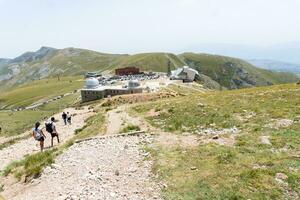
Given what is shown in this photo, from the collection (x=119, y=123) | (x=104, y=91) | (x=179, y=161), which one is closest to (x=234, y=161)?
(x=179, y=161)

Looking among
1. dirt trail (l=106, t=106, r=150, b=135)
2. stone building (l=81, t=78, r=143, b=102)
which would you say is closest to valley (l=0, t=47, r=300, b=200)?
dirt trail (l=106, t=106, r=150, b=135)

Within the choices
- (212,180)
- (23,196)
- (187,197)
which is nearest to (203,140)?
(212,180)

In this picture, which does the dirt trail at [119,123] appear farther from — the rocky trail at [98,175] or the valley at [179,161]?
the rocky trail at [98,175]

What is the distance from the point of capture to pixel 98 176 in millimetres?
23797

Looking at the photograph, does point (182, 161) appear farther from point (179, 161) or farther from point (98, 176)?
point (98, 176)

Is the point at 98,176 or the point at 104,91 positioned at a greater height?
the point at 98,176

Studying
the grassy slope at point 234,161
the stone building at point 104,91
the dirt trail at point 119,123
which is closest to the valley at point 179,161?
the grassy slope at point 234,161

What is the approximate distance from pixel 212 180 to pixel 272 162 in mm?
4428

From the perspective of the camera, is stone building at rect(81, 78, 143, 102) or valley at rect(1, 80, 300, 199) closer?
valley at rect(1, 80, 300, 199)

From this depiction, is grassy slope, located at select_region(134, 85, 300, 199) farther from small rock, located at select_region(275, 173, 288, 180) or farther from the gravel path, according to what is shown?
the gravel path

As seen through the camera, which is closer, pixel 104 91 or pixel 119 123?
pixel 119 123

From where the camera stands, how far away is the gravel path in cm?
2120

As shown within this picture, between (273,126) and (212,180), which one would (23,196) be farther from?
(273,126)

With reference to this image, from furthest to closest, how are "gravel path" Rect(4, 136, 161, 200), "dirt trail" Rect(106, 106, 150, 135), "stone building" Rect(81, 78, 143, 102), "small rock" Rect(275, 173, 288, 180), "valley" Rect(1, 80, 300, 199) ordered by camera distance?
"stone building" Rect(81, 78, 143, 102)
"dirt trail" Rect(106, 106, 150, 135)
"gravel path" Rect(4, 136, 161, 200)
"small rock" Rect(275, 173, 288, 180)
"valley" Rect(1, 80, 300, 199)
